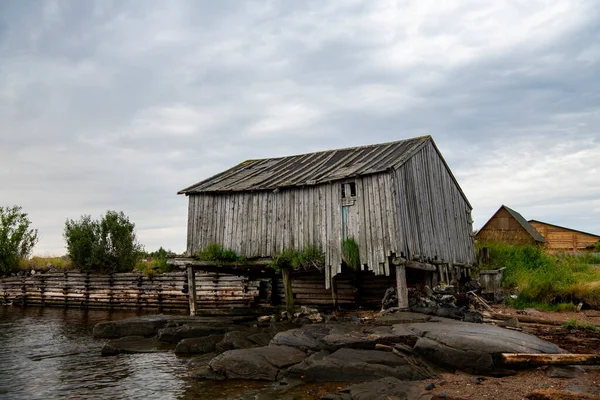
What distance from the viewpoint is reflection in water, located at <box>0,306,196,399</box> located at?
33.1ft

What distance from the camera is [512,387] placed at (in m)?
8.56

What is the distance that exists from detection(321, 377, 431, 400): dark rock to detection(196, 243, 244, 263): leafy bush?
37.9ft

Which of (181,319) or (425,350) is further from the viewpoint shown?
(181,319)

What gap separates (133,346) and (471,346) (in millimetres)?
10226

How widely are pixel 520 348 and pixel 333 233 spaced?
8.62m

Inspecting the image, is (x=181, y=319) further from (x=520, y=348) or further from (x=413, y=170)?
(x=520, y=348)

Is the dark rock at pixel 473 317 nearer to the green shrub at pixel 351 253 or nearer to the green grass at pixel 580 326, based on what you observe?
the green grass at pixel 580 326

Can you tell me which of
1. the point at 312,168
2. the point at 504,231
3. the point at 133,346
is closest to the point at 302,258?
the point at 312,168

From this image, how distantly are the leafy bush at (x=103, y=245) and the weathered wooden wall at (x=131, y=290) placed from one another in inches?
52.2

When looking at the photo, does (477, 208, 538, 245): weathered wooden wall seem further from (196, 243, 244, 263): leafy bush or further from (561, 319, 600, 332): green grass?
(196, 243, 244, 263): leafy bush

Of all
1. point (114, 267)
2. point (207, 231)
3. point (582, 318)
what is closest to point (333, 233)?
point (207, 231)

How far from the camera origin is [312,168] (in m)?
21.5

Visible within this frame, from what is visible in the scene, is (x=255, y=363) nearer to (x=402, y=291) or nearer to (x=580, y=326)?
(x=402, y=291)

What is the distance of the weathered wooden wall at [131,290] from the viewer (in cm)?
2655
